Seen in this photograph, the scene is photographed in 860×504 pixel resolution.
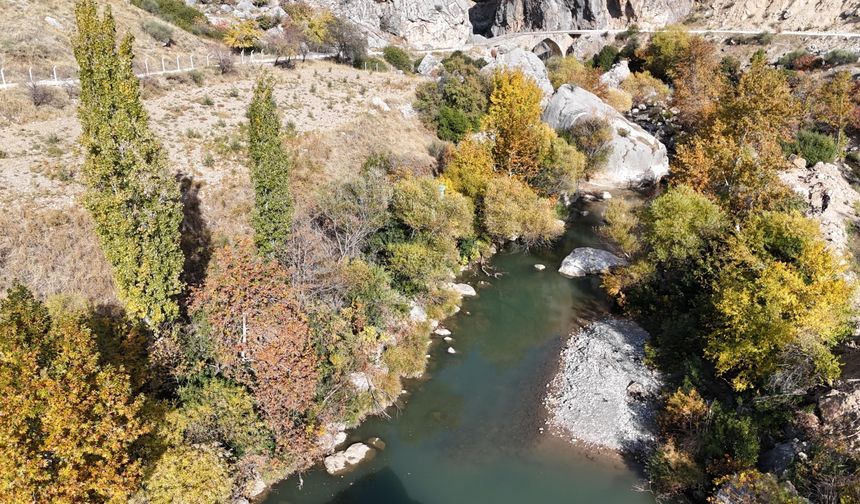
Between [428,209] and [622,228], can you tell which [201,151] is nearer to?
[428,209]

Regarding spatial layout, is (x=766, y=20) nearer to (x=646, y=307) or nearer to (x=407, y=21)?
(x=407, y=21)

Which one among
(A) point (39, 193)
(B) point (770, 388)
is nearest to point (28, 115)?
(A) point (39, 193)

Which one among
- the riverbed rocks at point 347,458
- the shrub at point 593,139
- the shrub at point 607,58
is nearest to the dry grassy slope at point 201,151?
the riverbed rocks at point 347,458

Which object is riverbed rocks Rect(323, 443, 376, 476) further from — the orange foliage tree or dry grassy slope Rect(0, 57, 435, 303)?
dry grassy slope Rect(0, 57, 435, 303)

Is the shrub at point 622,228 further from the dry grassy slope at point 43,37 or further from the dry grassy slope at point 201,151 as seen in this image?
the dry grassy slope at point 43,37

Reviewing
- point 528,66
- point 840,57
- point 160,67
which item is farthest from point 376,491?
point 840,57

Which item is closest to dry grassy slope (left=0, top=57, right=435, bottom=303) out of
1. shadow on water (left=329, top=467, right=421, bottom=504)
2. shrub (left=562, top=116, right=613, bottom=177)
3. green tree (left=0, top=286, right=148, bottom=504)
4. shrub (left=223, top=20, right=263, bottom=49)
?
shrub (left=223, top=20, right=263, bottom=49)
